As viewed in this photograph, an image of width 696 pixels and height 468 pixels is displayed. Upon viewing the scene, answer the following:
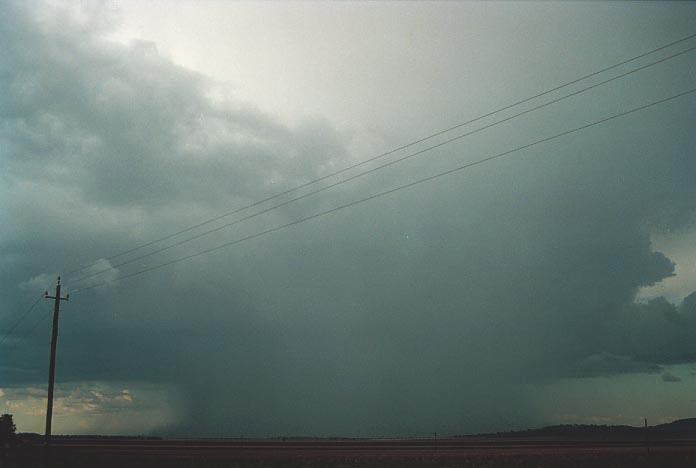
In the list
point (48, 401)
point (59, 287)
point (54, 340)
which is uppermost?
point (59, 287)

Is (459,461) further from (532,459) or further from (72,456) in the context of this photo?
(72,456)

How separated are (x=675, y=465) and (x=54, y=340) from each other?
54244 millimetres

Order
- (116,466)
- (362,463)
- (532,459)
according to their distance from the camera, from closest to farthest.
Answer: (116,466) < (362,463) < (532,459)

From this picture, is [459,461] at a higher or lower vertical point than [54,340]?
lower

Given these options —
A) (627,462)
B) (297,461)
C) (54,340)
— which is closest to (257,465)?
(297,461)

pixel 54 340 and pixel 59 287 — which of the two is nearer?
pixel 54 340

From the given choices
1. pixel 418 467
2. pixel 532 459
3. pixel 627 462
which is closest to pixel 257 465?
pixel 418 467

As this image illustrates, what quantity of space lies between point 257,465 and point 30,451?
26.5 m

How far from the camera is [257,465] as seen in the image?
149 ft

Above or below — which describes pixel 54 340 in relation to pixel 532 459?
above

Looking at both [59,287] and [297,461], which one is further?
[59,287]

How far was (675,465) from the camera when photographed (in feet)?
152

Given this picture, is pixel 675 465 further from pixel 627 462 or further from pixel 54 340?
pixel 54 340

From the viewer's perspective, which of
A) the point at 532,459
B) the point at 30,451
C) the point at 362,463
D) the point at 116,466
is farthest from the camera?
the point at 30,451
